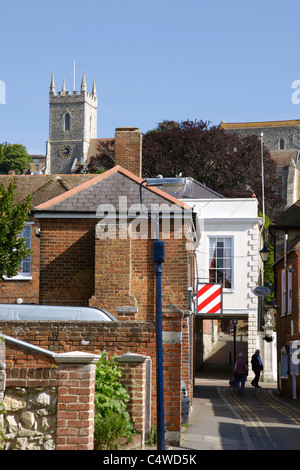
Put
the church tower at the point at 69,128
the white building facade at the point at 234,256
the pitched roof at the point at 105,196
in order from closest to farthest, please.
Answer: the pitched roof at the point at 105,196 < the white building facade at the point at 234,256 < the church tower at the point at 69,128

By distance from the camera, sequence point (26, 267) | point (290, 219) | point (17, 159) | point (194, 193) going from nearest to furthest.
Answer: point (26, 267), point (194, 193), point (290, 219), point (17, 159)

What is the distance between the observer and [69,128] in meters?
134

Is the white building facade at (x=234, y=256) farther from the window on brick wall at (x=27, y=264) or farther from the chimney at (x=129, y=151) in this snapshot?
the chimney at (x=129, y=151)

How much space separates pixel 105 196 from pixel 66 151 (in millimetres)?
112635

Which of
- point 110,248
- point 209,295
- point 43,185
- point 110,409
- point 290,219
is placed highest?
point 43,185

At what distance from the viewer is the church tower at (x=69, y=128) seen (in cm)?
12925

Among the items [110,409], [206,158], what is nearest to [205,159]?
[206,158]

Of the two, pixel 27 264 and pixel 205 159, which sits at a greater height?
pixel 205 159

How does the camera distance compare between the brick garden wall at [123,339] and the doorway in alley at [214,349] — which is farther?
the doorway in alley at [214,349]

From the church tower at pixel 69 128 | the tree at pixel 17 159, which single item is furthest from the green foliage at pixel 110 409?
the church tower at pixel 69 128

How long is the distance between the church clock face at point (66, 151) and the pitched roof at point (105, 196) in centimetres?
11107

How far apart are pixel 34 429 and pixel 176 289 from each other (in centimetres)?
989

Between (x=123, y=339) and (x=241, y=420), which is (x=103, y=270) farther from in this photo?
(x=123, y=339)

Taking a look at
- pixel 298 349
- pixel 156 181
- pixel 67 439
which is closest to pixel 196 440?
pixel 156 181
